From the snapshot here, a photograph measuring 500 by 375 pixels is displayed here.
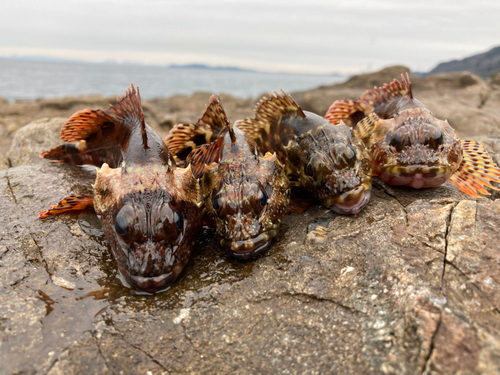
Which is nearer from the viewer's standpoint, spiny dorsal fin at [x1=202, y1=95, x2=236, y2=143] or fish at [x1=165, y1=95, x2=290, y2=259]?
fish at [x1=165, y1=95, x2=290, y2=259]

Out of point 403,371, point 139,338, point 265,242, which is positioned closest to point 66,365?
point 139,338

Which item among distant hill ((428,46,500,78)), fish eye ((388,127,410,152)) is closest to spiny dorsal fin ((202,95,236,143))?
fish eye ((388,127,410,152))

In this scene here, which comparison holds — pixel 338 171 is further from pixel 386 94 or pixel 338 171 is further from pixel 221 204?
pixel 386 94

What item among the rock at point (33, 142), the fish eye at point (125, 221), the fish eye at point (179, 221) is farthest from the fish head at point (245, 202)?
the rock at point (33, 142)

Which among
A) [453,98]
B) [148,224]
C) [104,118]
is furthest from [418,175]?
[453,98]

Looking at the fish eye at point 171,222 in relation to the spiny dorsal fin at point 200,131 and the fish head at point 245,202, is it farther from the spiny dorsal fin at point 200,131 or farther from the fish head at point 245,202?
the spiny dorsal fin at point 200,131

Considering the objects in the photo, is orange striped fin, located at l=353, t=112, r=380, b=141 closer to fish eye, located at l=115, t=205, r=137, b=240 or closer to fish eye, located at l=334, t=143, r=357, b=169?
fish eye, located at l=334, t=143, r=357, b=169
